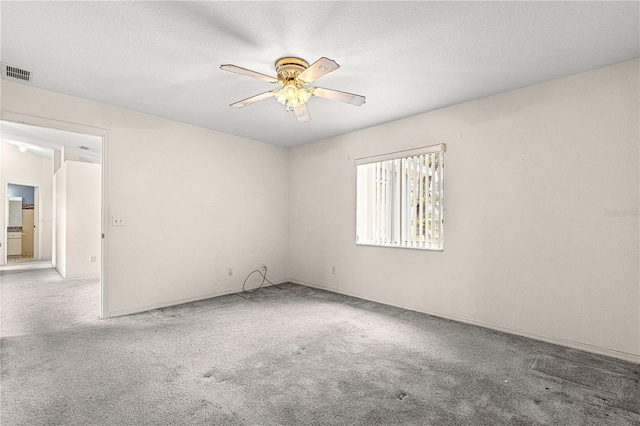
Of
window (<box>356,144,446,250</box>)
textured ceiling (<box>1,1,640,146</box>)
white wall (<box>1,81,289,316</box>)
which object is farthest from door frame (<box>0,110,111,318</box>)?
window (<box>356,144,446,250</box>)

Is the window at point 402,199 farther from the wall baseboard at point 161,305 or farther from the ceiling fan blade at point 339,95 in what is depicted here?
the wall baseboard at point 161,305

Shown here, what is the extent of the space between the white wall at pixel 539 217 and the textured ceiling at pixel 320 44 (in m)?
0.29

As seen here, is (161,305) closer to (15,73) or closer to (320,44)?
(15,73)

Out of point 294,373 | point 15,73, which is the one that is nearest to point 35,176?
point 15,73

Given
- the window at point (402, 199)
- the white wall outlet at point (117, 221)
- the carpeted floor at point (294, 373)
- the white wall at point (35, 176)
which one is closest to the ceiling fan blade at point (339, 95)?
the window at point (402, 199)

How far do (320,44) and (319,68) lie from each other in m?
0.30

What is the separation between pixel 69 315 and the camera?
3650 millimetres

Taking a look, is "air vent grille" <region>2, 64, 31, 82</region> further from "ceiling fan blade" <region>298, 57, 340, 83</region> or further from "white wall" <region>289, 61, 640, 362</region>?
"white wall" <region>289, 61, 640, 362</region>

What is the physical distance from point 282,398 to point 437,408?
3.14ft

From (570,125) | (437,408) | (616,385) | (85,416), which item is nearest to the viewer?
(85,416)

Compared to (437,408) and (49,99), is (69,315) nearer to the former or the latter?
(49,99)

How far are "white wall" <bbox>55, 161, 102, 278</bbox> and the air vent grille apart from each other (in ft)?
12.7

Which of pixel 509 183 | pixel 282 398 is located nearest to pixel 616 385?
pixel 509 183

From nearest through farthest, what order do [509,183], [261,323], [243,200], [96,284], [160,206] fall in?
[509,183] < [261,323] < [160,206] < [243,200] < [96,284]
